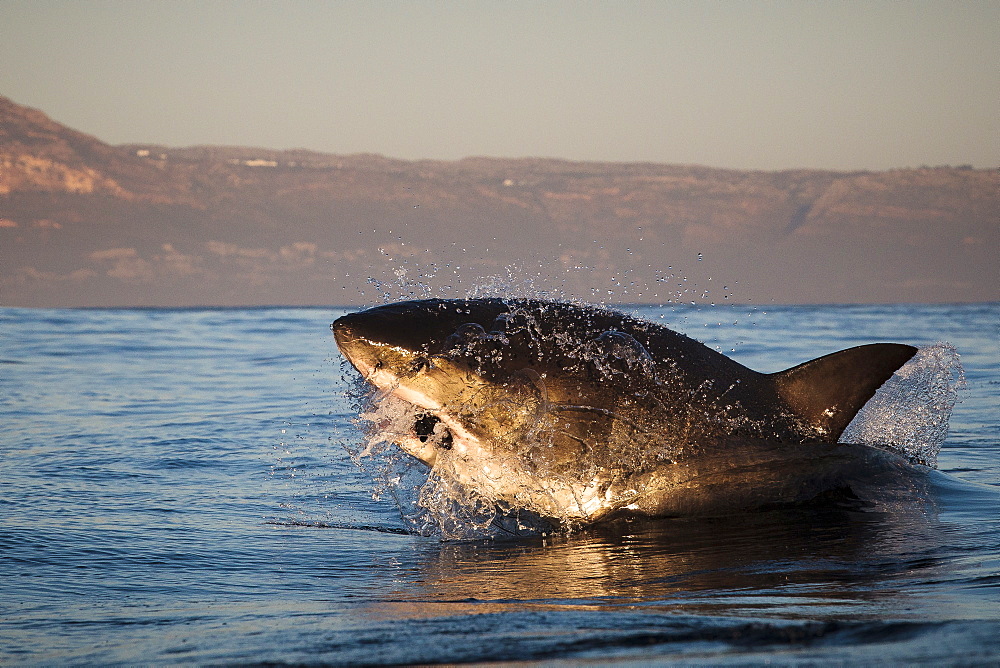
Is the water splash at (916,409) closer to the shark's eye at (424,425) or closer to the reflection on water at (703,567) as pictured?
the reflection on water at (703,567)

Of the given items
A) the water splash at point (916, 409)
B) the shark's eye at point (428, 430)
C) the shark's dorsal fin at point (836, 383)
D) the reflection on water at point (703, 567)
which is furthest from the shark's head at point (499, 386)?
the water splash at point (916, 409)

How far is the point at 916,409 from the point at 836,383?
2913 millimetres

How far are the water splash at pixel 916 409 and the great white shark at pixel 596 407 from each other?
186 cm

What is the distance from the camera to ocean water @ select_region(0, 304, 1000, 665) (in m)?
3.88

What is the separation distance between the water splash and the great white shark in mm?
1863

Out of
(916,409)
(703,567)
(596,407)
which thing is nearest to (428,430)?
(596,407)

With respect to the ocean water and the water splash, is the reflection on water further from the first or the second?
the water splash

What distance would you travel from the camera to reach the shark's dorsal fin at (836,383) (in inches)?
243

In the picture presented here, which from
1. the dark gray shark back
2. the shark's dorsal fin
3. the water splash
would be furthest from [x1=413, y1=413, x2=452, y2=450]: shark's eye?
the water splash

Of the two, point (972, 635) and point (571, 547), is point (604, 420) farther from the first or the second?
point (972, 635)

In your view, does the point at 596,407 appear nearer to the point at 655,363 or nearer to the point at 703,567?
the point at 655,363

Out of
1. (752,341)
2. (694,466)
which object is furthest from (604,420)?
(752,341)

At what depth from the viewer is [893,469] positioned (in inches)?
275

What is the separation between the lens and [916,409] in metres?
8.70
